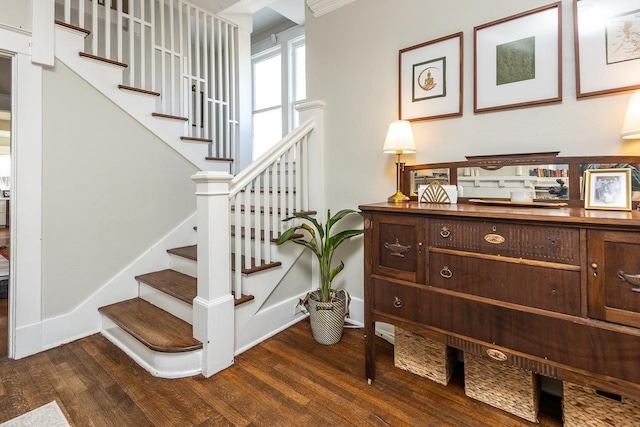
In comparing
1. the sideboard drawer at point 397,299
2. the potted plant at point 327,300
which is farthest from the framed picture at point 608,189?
the potted plant at point 327,300

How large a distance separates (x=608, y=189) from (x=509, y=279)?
0.57 metres

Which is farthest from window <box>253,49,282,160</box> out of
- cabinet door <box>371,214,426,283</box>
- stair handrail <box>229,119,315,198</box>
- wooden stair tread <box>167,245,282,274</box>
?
cabinet door <box>371,214,426,283</box>

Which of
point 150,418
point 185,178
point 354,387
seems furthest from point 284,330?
point 185,178

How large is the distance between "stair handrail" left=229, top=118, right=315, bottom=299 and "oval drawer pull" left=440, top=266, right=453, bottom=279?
117 cm

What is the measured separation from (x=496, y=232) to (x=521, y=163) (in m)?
0.55

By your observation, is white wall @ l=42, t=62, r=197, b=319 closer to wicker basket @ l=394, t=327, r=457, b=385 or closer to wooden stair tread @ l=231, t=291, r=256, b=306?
wooden stair tread @ l=231, t=291, r=256, b=306

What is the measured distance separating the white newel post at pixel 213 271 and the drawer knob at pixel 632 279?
5.68ft

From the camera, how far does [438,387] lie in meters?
1.60

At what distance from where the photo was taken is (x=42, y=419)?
54.1 inches

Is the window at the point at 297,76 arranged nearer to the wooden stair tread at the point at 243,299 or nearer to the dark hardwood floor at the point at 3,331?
the wooden stair tread at the point at 243,299

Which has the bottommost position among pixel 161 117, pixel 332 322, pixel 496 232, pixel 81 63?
pixel 332 322

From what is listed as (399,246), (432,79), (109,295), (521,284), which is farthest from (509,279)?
(109,295)

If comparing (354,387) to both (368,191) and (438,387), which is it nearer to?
(438,387)

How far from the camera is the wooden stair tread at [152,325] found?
5.63ft
